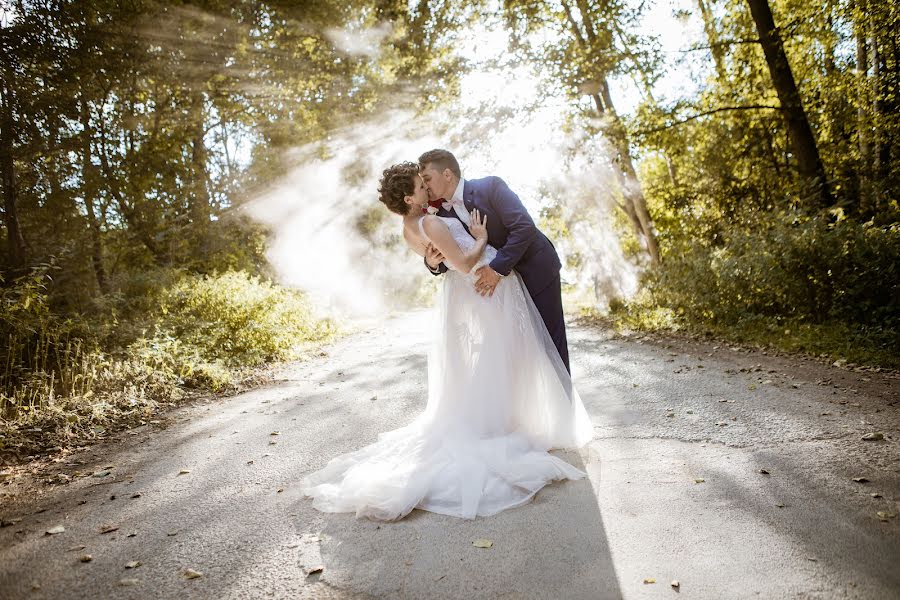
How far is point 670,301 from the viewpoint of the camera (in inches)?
430

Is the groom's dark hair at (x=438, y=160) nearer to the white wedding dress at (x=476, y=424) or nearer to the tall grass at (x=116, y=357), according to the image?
the white wedding dress at (x=476, y=424)

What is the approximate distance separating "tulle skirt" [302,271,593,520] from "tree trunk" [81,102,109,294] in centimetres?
1014

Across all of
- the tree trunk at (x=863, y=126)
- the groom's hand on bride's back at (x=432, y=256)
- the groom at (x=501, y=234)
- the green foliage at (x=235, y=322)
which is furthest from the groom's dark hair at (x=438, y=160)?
the tree trunk at (x=863, y=126)

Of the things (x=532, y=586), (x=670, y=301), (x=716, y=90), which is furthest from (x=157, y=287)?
(x=716, y=90)

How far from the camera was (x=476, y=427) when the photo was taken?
409cm

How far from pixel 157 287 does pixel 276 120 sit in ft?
28.6

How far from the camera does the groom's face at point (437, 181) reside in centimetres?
421

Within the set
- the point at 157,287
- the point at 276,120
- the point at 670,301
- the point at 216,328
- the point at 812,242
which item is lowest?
the point at 670,301

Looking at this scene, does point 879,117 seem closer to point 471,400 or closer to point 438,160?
point 438,160

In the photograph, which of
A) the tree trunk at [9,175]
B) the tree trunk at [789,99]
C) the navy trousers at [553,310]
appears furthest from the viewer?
the tree trunk at [789,99]

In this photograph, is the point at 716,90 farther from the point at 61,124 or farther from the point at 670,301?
the point at 61,124

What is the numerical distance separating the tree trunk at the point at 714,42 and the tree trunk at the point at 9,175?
1267 centimetres

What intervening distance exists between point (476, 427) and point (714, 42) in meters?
10.6

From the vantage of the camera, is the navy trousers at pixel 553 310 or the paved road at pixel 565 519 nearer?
the paved road at pixel 565 519
